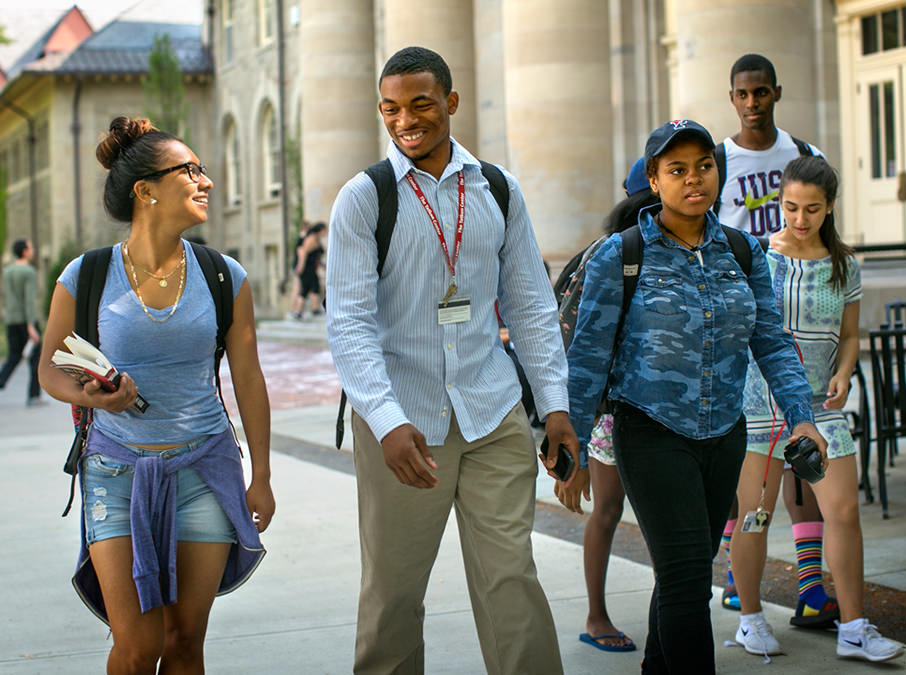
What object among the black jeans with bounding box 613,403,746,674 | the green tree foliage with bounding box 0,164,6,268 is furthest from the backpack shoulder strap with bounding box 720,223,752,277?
the green tree foliage with bounding box 0,164,6,268

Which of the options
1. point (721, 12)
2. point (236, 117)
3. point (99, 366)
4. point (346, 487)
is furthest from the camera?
point (236, 117)

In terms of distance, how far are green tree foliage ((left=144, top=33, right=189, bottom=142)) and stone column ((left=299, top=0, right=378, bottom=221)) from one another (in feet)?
57.4

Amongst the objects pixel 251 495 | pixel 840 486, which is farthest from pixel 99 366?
pixel 840 486

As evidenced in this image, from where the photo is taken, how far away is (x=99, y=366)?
350cm

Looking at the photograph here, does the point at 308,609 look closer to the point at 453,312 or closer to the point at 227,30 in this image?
the point at 453,312

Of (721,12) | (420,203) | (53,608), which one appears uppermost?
(721,12)

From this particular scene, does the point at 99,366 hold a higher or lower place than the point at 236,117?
lower

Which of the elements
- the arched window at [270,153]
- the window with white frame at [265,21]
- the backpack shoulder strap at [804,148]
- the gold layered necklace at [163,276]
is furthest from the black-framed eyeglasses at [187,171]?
the window with white frame at [265,21]

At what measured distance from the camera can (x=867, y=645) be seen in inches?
182

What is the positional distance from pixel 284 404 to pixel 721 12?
662 cm

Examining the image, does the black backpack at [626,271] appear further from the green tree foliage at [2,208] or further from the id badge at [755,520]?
the green tree foliage at [2,208]

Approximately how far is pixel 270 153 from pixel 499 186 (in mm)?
36905

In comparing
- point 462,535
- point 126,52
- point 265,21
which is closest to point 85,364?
point 462,535

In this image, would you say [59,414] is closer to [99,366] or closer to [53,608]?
[53,608]
